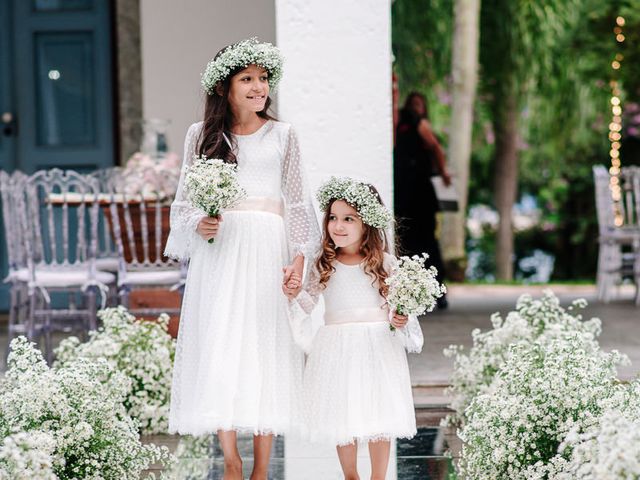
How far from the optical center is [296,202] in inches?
165

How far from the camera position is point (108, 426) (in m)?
3.96

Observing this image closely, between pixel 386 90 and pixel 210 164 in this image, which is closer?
pixel 210 164

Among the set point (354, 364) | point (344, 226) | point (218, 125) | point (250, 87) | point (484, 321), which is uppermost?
point (250, 87)

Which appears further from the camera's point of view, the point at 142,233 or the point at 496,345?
the point at 142,233

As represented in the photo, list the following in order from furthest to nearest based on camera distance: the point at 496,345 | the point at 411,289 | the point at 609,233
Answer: the point at 609,233 < the point at 496,345 < the point at 411,289

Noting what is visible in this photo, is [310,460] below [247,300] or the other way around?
below

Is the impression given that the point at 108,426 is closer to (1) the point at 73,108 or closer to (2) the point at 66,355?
(2) the point at 66,355

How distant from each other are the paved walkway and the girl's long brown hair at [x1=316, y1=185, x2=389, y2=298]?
183 cm

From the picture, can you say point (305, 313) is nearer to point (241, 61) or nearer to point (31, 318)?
point (241, 61)

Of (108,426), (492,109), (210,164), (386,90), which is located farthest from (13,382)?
(492,109)

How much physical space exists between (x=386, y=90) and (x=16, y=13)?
4292mm

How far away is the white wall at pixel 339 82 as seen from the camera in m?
5.38

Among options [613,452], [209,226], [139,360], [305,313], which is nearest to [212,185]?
[209,226]

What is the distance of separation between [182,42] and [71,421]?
549 centimetres
